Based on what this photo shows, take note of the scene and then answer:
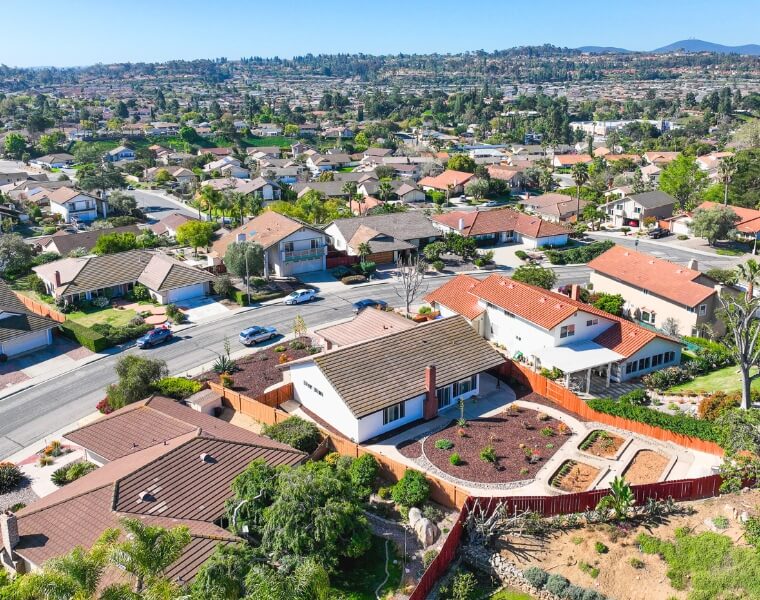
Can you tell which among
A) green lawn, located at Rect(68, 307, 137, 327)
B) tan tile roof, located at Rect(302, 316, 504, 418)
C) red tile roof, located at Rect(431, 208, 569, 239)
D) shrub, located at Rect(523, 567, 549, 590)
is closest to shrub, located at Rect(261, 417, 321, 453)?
tan tile roof, located at Rect(302, 316, 504, 418)

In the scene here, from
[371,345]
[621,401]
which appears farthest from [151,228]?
[621,401]

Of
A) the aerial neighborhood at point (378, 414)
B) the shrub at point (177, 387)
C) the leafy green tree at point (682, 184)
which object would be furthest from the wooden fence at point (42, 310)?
the leafy green tree at point (682, 184)

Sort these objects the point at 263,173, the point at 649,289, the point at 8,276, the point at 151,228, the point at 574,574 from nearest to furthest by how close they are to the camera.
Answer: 1. the point at 574,574
2. the point at 649,289
3. the point at 8,276
4. the point at 151,228
5. the point at 263,173

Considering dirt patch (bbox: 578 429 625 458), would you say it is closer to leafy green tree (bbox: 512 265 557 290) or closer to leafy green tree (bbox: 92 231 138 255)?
leafy green tree (bbox: 512 265 557 290)

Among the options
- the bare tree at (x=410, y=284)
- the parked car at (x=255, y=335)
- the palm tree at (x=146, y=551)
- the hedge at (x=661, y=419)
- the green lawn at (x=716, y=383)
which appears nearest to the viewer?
the palm tree at (x=146, y=551)

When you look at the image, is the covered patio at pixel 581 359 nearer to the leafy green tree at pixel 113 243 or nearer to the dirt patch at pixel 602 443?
the dirt patch at pixel 602 443

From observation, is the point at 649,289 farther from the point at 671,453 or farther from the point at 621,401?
the point at 671,453

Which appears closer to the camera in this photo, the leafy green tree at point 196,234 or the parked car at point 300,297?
the parked car at point 300,297
